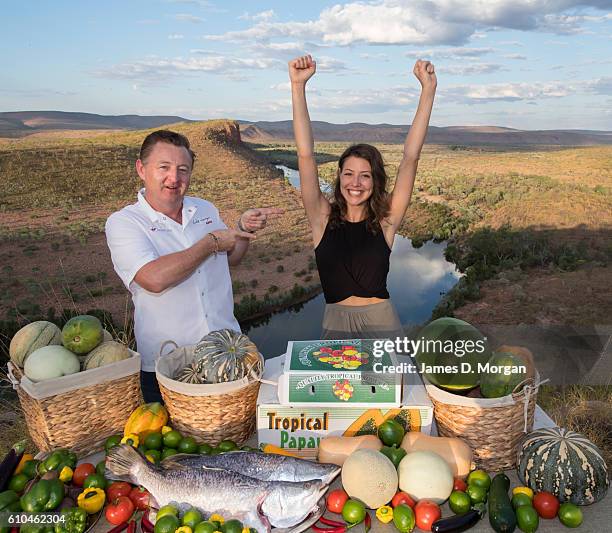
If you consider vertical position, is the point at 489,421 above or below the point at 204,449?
above

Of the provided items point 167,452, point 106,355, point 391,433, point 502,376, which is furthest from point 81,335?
point 502,376

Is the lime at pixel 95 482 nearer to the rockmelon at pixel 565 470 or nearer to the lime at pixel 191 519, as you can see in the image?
the lime at pixel 191 519

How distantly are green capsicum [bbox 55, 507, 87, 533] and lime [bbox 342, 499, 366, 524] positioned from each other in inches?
42.0

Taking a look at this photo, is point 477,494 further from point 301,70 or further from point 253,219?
point 301,70

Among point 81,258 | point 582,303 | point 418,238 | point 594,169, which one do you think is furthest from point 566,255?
point 594,169

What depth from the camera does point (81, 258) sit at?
34594 millimetres

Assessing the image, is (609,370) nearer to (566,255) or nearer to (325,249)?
(325,249)

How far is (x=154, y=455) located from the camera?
8.14 ft

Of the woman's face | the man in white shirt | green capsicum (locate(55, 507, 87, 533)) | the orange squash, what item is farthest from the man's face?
green capsicum (locate(55, 507, 87, 533))

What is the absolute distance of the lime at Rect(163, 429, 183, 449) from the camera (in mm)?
2570

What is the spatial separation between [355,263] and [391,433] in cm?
161

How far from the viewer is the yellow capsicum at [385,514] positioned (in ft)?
7.12

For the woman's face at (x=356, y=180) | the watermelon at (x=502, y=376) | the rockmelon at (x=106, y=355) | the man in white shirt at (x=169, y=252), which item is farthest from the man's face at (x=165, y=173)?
the watermelon at (x=502, y=376)

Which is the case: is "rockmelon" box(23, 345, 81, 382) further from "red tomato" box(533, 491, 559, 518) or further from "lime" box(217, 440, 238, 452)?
"red tomato" box(533, 491, 559, 518)
